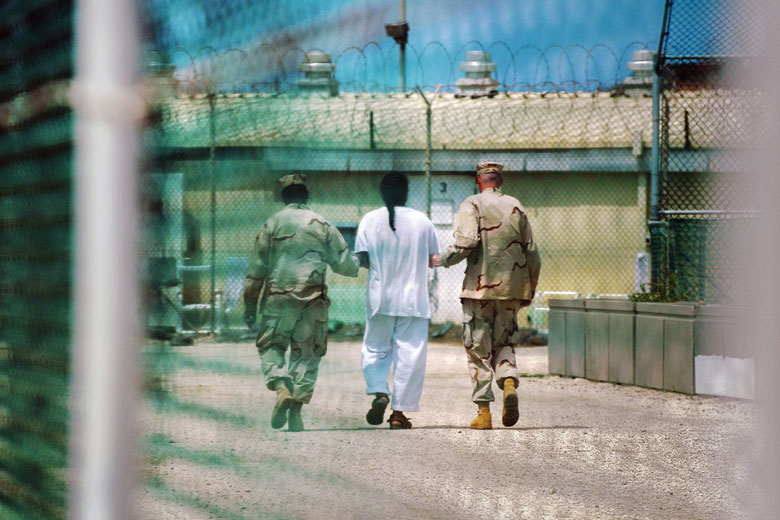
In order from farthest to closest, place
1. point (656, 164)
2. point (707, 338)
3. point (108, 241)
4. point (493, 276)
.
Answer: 1. point (656, 164)
2. point (707, 338)
3. point (493, 276)
4. point (108, 241)

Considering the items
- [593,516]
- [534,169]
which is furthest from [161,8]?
[534,169]

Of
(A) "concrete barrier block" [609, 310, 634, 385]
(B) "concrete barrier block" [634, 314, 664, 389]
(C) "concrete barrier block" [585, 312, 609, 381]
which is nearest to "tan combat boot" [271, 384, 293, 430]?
(B) "concrete barrier block" [634, 314, 664, 389]

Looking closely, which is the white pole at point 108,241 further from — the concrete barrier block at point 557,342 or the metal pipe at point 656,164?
the concrete barrier block at point 557,342

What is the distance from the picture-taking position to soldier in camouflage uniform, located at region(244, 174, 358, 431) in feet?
4.31

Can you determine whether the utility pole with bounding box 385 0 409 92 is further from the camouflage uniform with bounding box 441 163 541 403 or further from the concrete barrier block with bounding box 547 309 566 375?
the concrete barrier block with bounding box 547 309 566 375

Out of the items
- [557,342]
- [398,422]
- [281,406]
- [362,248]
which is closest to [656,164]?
[557,342]

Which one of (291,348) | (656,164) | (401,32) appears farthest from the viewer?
(656,164)

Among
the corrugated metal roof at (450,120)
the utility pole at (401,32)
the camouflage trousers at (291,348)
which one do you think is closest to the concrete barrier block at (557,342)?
the corrugated metal roof at (450,120)

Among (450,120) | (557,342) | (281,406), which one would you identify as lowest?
(557,342)

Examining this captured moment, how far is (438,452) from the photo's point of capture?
5.24m

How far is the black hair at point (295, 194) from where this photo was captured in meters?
1.39

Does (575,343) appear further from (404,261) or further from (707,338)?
(404,261)

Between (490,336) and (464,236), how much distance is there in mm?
619

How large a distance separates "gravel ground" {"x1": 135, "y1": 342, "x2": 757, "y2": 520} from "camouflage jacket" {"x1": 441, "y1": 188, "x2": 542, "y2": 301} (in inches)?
31.6
